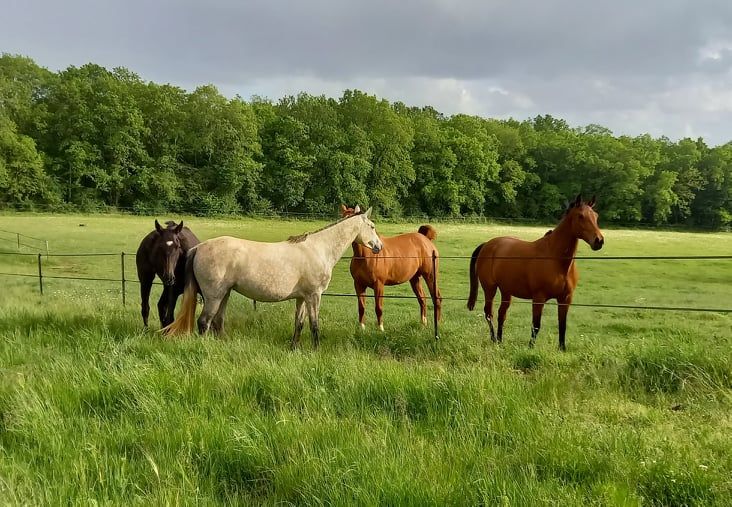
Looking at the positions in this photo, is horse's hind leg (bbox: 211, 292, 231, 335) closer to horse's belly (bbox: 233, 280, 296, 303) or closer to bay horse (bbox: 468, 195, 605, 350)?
horse's belly (bbox: 233, 280, 296, 303)

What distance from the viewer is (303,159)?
5475 cm

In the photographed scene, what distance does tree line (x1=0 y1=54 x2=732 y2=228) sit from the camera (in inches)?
1780

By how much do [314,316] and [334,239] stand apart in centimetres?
118

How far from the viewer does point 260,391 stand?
416 cm

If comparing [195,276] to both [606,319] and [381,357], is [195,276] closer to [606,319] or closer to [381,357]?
[381,357]

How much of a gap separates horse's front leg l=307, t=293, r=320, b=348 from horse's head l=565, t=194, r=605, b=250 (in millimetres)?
3680

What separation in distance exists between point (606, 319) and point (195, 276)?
10.0 metres

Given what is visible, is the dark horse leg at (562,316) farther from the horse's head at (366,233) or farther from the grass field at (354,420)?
the horse's head at (366,233)

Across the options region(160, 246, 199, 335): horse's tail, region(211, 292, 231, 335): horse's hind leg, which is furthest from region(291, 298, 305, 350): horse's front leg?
region(160, 246, 199, 335): horse's tail

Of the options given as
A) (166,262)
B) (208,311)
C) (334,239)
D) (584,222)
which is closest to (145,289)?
(166,262)

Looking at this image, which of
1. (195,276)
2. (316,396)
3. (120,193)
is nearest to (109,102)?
(120,193)

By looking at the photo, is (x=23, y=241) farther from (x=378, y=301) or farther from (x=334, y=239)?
(x=334, y=239)

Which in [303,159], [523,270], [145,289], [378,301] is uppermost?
[303,159]

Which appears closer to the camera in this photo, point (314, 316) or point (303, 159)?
point (314, 316)
